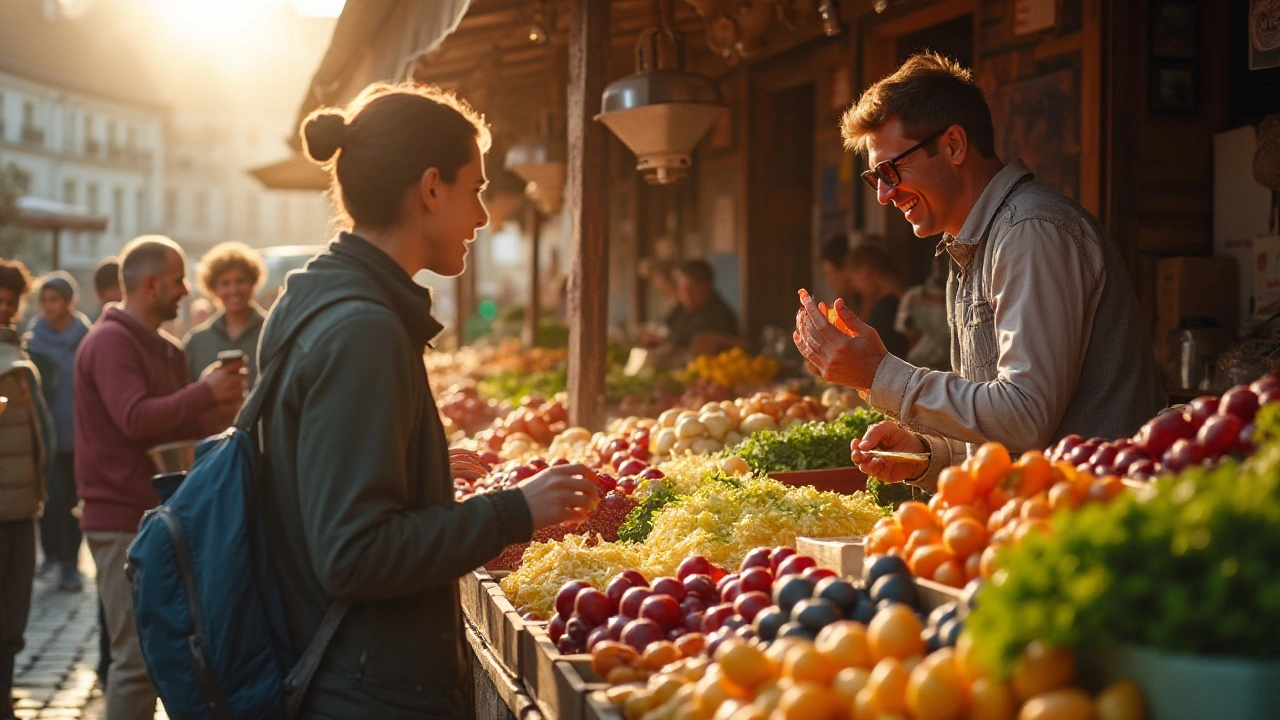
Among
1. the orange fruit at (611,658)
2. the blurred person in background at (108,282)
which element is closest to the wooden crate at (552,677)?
the orange fruit at (611,658)

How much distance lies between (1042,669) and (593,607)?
142 centimetres

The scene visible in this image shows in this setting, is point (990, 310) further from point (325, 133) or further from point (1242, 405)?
point (325, 133)

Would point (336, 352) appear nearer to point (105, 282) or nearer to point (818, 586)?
point (818, 586)

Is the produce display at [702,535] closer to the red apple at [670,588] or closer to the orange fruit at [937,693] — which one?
the red apple at [670,588]

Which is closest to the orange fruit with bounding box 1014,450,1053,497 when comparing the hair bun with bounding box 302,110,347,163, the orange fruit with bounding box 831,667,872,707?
the orange fruit with bounding box 831,667,872,707

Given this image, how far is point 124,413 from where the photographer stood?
534cm

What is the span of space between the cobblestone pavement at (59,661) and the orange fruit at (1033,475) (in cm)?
438

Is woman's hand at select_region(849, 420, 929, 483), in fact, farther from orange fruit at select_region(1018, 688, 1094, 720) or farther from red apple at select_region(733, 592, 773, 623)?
orange fruit at select_region(1018, 688, 1094, 720)

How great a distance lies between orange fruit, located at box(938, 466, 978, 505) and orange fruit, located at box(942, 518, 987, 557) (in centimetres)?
14

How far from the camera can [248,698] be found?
2250mm

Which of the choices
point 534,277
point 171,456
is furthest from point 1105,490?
point 534,277

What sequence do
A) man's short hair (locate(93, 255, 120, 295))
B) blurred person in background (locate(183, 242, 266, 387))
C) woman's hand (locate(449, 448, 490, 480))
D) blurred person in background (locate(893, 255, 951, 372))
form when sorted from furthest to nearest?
1. man's short hair (locate(93, 255, 120, 295))
2. blurred person in background (locate(183, 242, 266, 387))
3. blurred person in background (locate(893, 255, 951, 372))
4. woman's hand (locate(449, 448, 490, 480))

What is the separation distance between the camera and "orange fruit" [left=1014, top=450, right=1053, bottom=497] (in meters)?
2.17

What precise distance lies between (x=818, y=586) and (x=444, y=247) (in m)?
0.99
